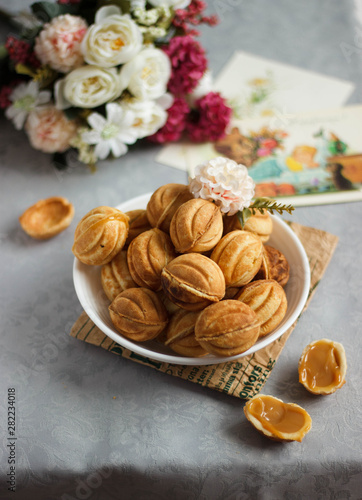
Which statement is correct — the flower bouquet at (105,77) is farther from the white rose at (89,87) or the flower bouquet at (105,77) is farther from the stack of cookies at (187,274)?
the stack of cookies at (187,274)

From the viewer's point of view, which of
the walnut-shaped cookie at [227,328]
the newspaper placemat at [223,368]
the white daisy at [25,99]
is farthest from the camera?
the white daisy at [25,99]

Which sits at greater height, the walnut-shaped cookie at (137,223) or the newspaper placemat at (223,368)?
the walnut-shaped cookie at (137,223)

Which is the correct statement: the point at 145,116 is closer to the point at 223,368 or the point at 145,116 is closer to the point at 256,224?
the point at 256,224

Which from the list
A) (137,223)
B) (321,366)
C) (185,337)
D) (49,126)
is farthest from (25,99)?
(321,366)

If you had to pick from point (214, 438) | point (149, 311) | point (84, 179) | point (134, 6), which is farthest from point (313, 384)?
point (134, 6)

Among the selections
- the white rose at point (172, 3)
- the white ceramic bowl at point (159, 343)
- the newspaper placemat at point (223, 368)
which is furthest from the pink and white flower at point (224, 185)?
the white rose at point (172, 3)

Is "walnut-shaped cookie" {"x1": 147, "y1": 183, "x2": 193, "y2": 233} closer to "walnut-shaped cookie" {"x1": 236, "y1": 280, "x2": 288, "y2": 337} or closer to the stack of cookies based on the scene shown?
the stack of cookies
